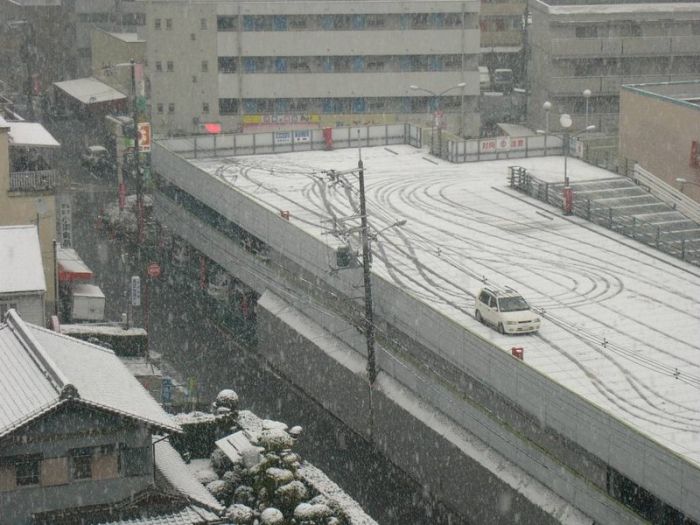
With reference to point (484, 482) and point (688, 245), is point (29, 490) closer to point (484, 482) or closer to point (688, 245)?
point (484, 482)

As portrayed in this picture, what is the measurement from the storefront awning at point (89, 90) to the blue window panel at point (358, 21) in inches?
693

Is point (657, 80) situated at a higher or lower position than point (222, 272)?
higher

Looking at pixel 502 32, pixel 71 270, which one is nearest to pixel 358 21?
pixel 502 32

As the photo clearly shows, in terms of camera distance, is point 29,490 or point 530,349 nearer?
point 29,490

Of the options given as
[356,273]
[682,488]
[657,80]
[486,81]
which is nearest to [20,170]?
[356,273]

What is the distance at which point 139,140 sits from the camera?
66188 millimetres

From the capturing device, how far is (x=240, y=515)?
103 feet

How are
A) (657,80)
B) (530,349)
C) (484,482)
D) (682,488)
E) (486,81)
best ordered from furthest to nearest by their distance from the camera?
(486,81) → (657,80) → (530,349) → (484,482) → (682,488)

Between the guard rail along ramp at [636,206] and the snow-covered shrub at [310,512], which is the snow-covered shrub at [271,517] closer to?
the snow-covered shrub at [310,512]

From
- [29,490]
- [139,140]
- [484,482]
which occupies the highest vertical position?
[139,140]

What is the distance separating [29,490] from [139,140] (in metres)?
37.7

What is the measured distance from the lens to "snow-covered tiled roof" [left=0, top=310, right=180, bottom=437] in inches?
1174

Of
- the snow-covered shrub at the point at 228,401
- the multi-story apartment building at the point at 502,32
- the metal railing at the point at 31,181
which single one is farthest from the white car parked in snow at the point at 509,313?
the multi-story apartment building at the point at 502,32

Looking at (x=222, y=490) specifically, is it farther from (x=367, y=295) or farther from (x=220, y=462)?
(x=367, y=295)
